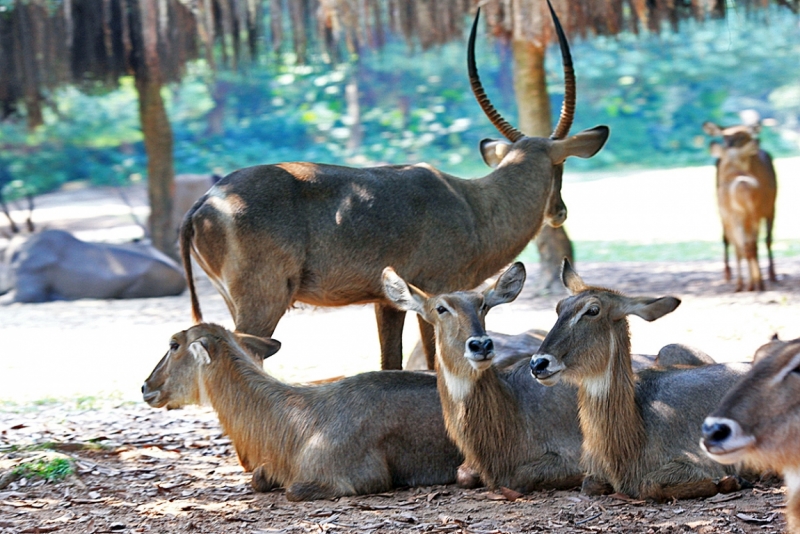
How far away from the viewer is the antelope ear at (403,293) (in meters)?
5.11

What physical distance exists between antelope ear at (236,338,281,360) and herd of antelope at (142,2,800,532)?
0.04ft

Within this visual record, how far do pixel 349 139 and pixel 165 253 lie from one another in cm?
1770

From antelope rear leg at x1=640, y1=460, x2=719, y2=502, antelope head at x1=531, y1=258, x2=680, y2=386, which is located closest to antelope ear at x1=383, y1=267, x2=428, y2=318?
antelope head at x1=531, y1=258, x2=680, y2=386

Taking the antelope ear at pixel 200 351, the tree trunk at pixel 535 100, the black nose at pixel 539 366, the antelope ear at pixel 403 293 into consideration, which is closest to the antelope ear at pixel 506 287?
the antelope ear at pixel 403 293

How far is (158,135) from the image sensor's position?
14.4 meters

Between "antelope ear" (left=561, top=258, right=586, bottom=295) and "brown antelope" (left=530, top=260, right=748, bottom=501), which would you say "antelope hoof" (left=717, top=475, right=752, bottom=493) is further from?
"antelope ear" (left=561, top=258, right=586, bottom=295)

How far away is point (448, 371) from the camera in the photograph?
4879 millimetres

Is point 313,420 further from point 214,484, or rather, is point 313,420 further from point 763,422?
point 763,422

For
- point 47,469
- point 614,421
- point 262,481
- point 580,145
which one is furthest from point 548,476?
point 580,145

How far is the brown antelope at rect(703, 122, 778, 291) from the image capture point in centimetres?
1115

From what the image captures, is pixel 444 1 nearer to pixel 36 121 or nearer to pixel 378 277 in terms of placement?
pixel 378 277

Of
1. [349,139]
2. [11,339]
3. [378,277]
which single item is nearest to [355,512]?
[378,277]

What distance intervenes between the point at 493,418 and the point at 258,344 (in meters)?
1.50

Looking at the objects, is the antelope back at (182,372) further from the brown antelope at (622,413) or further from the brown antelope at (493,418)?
Result: the brown antelope at (622,413)
